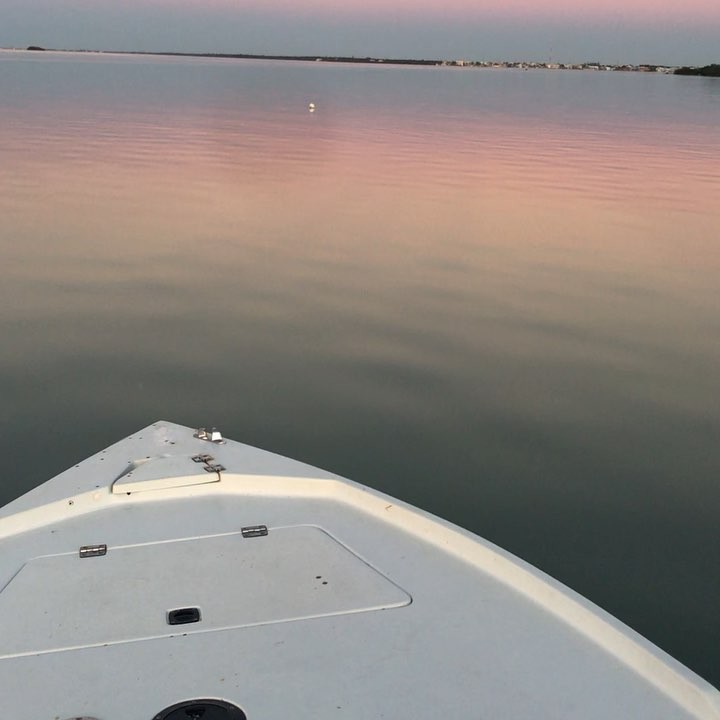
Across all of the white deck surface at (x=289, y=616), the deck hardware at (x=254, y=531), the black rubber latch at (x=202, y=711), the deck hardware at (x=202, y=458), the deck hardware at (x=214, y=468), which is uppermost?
the deck hardware at (x=202, y=458)

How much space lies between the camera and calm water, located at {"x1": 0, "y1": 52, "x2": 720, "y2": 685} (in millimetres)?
5484

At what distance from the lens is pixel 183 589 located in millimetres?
3293

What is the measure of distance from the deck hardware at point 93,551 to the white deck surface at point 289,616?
0.08ft

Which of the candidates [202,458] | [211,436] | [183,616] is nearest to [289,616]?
[183,616]

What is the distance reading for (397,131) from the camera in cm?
2805

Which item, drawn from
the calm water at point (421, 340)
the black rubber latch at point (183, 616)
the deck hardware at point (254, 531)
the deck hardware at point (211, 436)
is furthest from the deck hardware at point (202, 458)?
the calm water at point (421, 340)

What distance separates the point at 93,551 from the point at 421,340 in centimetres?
507

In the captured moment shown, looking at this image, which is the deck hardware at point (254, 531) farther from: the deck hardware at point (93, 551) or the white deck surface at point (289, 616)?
the deck hardware at point (93, 551)

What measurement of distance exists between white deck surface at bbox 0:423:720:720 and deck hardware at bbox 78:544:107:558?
25 millimetres

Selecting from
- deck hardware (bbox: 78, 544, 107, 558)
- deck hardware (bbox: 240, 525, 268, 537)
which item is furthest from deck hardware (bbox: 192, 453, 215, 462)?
deck hardware (bbox: 78, 544, 107, 558)

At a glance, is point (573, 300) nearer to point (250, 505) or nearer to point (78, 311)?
point (78, 311)

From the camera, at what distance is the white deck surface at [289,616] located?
108 inches

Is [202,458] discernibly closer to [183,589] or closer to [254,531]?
[254,531]

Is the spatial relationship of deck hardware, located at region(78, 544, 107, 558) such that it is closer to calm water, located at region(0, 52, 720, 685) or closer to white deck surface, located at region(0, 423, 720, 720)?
white deck surface, located at region(0, 423, 720, 720)
